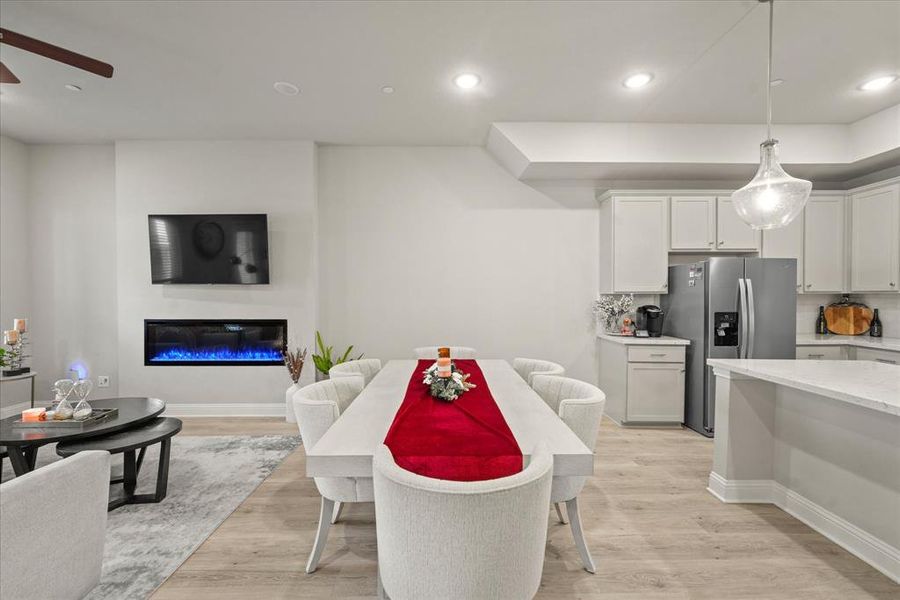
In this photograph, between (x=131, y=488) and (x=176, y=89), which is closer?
(x=131, y=488)

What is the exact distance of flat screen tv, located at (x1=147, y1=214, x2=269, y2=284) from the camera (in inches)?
163

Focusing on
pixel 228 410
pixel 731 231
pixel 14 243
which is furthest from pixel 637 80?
pixel 14 243

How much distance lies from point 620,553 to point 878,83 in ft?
12.9

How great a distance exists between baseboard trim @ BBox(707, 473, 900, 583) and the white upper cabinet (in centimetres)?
205

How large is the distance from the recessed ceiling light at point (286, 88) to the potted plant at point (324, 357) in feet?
7.63

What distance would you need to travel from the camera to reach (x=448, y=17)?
7.58 feet

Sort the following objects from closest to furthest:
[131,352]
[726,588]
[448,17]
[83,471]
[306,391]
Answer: [83,471], [726,588], [306,391], [448,17], [131,352]

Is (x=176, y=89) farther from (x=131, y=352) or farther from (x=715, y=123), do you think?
(x=715, y=123)

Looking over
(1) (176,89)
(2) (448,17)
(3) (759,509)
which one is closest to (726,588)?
(3) (759,509)

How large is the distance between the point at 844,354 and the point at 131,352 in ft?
23.6

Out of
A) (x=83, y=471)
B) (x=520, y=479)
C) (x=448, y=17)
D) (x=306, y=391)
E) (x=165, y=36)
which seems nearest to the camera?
(x=520, y=479)

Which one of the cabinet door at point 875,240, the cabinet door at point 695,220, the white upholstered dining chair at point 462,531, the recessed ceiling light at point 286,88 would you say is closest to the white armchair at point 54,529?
the white upholstered dining chair at point 462,531

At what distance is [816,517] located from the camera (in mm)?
2172

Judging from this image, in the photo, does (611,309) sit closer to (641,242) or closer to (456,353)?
(641,242)
